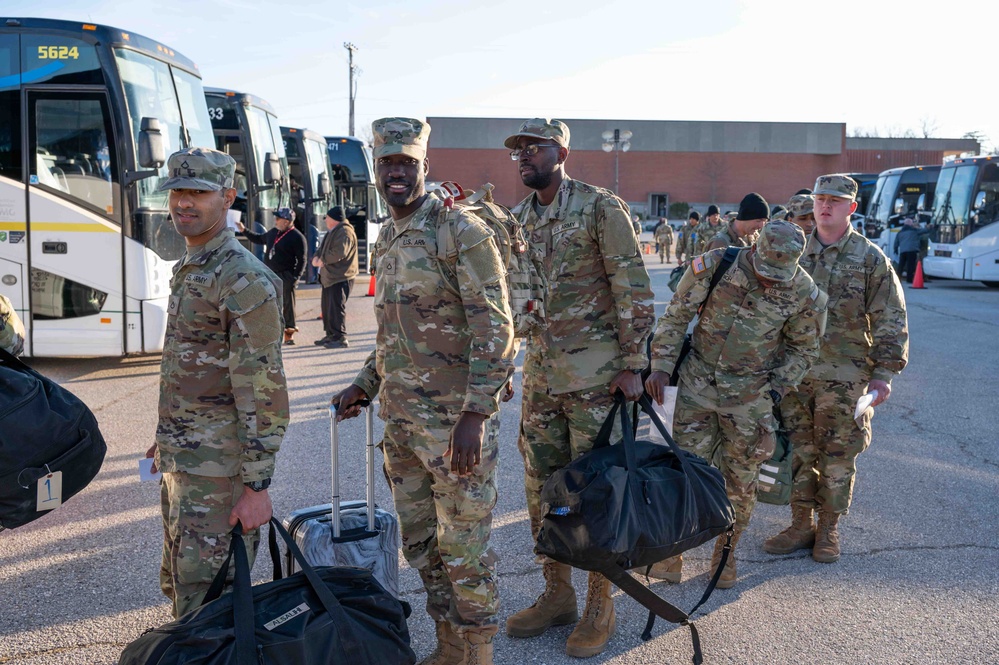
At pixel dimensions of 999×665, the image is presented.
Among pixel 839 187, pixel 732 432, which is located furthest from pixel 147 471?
pixel 839 187

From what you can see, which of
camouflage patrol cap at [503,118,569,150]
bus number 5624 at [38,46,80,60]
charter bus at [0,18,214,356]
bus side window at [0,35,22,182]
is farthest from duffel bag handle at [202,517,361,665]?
bus number 5624 at [38,46,80,60]

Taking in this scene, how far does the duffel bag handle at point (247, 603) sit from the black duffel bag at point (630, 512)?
1030 millimetres

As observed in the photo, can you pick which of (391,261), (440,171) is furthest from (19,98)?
(440,171)

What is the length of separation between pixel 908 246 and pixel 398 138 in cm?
2217

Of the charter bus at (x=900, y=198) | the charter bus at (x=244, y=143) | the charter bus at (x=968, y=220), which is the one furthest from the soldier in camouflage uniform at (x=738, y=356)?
the charter bus at (x=900, y=198)

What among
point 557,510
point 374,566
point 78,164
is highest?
point 78,164

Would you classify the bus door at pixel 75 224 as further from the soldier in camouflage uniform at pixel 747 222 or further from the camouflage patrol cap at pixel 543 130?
the camouflage patrol cap at pixel 543 130

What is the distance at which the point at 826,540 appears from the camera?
4.73m

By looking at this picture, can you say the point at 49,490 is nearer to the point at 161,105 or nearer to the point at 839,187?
the point at 839,187

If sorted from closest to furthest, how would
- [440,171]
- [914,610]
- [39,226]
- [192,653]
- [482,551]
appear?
[192,653] → [482,551] → [914,610] → [39,226] → [440,171]

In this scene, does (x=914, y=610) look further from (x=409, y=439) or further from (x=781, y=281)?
(x=409, y=439)

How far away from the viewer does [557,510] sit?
10.7 feet

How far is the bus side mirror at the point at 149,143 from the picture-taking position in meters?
8.59

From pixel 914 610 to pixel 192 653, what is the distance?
336cm
